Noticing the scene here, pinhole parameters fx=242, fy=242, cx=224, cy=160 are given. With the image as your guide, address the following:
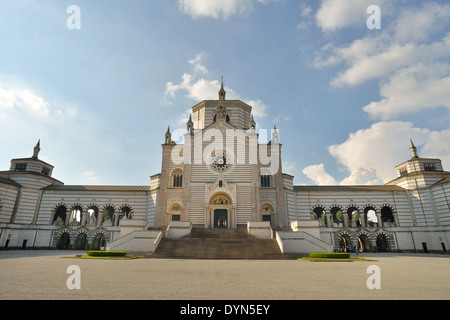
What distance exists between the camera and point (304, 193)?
3878 cm

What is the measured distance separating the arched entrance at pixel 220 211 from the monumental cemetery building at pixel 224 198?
14cm

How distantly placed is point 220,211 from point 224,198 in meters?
1.91

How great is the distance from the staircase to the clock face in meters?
10.2

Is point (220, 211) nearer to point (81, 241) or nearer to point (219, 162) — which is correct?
point (219, 162)

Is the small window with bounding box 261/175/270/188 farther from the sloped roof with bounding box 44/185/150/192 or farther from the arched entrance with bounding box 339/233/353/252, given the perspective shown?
the sloped roof with bounding box 44/185/150/192

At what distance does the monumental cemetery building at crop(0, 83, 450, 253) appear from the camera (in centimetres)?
3338

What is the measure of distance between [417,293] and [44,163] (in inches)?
1989

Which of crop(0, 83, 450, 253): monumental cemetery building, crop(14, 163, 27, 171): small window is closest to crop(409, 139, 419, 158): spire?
crop(0, 83, 450, 253): monumental cemetery building

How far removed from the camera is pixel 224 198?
111ft

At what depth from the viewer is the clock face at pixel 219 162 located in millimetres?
34934
